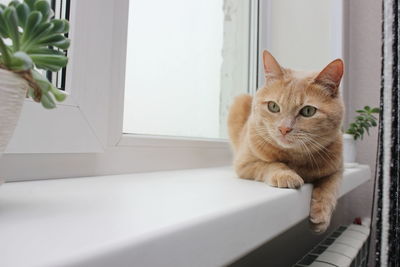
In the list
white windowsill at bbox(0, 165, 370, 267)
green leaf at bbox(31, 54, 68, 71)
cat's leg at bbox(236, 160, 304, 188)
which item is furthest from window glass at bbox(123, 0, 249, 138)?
green leaf at bbox(31, 54, 68, 71)

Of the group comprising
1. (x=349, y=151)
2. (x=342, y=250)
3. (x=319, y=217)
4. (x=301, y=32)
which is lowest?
(x=342, y=250)

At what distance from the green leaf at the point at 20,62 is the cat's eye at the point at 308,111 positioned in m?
0.59

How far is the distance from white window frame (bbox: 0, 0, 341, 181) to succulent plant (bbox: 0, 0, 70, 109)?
9.6 inches

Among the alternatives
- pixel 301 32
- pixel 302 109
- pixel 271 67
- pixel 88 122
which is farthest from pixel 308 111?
pixel 301 32

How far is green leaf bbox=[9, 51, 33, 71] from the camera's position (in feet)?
0.79

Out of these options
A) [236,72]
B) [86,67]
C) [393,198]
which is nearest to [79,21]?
[86,67]

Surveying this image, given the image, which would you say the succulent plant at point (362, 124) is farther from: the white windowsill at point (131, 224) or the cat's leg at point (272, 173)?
the white windowsill at point (131, 224)

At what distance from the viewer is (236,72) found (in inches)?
56.1

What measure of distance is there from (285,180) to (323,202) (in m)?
0.10

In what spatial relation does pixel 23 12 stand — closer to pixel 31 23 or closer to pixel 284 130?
pixel 31 23

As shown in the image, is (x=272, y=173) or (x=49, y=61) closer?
(x=49, y=61)

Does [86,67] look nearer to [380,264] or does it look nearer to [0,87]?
[0,87]

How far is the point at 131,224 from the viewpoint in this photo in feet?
0.88

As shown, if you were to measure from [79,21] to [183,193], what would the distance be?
0.38 meters
